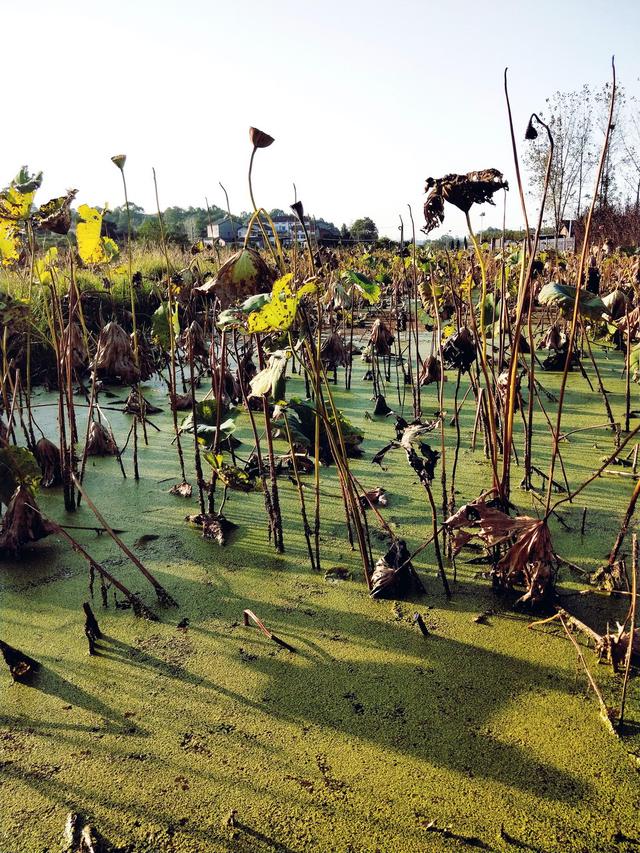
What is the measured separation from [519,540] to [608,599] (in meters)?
0.34

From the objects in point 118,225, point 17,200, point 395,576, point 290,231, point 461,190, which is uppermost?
point 118,225

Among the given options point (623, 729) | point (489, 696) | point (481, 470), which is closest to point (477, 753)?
point (489, 696)

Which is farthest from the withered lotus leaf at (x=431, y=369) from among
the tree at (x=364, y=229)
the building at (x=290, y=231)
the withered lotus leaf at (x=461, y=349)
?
the tree at (x=364, y=229)

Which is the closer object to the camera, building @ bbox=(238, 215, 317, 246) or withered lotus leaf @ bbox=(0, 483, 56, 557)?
withered lotus leaf @ bbox=(0, 483, 56, 557)

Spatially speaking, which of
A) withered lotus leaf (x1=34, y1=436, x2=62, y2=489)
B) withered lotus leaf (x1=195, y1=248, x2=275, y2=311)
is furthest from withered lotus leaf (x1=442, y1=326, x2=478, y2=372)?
withered lotus leaf (x1=34, y1=436, x2=62, y2=489)

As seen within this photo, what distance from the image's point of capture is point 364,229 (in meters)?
16.0

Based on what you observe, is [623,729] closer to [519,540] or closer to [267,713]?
[519,540]

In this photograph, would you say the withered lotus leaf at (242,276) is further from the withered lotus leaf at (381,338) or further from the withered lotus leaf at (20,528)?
the withered lotus leaf at (381,338)

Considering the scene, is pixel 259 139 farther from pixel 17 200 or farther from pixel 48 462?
pixel 48 462

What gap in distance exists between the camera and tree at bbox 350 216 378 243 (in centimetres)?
1546

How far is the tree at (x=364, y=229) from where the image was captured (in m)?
15.5

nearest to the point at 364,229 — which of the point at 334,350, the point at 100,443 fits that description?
the point at 334,350

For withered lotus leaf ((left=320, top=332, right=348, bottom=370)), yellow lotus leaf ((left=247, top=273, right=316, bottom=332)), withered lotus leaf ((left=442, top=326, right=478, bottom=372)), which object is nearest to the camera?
yellow lotus leaf ((left=247, top=273, right=316, bottom=332))

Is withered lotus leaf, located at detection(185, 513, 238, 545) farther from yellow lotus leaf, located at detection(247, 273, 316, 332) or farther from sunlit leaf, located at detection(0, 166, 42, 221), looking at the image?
sunlit leaf, located at detection(0, 166, 42, 221)
